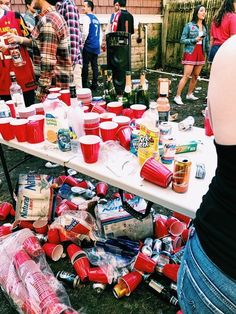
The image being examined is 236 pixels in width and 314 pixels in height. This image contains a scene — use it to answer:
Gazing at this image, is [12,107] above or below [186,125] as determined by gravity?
above

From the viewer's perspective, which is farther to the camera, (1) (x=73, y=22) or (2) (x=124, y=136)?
(1) (x=73, y=22)

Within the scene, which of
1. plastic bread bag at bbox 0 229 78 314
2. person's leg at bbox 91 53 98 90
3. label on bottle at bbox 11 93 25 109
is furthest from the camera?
person's leg at bbox 91 53 98 90

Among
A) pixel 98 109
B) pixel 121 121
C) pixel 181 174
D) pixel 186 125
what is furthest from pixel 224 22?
pixel 181 174

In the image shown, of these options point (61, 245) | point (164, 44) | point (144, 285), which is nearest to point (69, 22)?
point (61, 245)

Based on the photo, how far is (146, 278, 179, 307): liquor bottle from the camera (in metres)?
1.70

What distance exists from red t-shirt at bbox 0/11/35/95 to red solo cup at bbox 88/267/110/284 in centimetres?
227

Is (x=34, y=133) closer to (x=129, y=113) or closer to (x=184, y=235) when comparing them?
(x=129, y=113)

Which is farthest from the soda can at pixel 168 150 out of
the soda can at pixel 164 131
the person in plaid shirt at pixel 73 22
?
the person in plaid shirt at pixel 73 22

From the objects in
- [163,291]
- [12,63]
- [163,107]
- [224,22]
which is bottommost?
[163,291]

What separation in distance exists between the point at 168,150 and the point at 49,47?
1724 mm

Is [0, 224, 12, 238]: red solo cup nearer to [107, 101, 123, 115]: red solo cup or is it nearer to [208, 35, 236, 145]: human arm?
[107, 101, 123, 115]: red solo cup

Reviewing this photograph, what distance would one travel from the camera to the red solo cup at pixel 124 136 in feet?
5.23

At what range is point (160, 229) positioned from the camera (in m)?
Result: 2.12

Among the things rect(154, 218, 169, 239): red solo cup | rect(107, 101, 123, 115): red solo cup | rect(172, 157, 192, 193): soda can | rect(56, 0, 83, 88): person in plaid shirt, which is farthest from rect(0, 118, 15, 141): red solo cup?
rect(56, 0, 83, 88): person in plaid shirt
